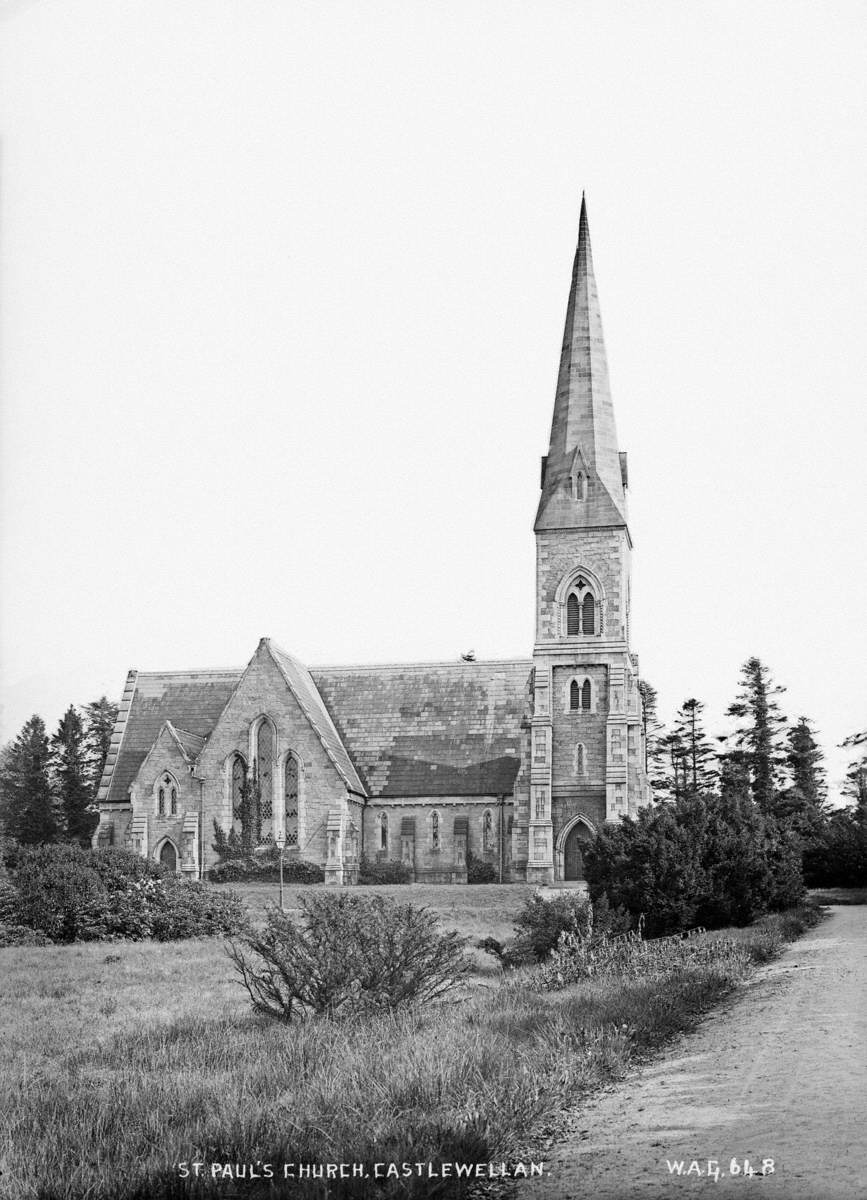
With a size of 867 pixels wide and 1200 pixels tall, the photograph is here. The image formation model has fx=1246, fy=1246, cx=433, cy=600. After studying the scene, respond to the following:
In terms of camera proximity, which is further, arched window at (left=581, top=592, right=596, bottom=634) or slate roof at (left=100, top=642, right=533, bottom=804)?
slate roof at (left=100, top=642, right=533, bottom=804)

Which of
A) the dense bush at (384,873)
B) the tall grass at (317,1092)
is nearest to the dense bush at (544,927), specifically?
the tall grass at (317,1092)

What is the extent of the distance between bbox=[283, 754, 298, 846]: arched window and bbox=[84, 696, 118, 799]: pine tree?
61.6 ft

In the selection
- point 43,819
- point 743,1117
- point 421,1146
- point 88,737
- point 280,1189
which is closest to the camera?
point 280,1189

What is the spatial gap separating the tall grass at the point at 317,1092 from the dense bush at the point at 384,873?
34.9 m

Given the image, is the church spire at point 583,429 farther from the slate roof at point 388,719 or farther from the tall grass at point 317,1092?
the tall grass at point 317,1092

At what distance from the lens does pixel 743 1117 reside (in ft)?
28.1

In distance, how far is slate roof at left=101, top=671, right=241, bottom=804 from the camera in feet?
173

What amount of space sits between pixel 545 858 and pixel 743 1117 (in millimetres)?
38845

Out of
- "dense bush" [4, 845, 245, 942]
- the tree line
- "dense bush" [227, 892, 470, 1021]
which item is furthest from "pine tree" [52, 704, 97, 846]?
"dense bush" [227, 892, 470, 1021]

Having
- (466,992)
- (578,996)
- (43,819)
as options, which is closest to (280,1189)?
(578,996)

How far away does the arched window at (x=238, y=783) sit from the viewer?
164 ft

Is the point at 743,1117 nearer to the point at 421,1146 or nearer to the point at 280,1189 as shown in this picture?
the point at 421,1146

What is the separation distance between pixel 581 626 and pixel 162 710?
1883cm

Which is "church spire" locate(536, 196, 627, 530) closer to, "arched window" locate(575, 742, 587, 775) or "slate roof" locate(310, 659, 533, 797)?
"slate roof" locate(310, 659, 533, 797)
